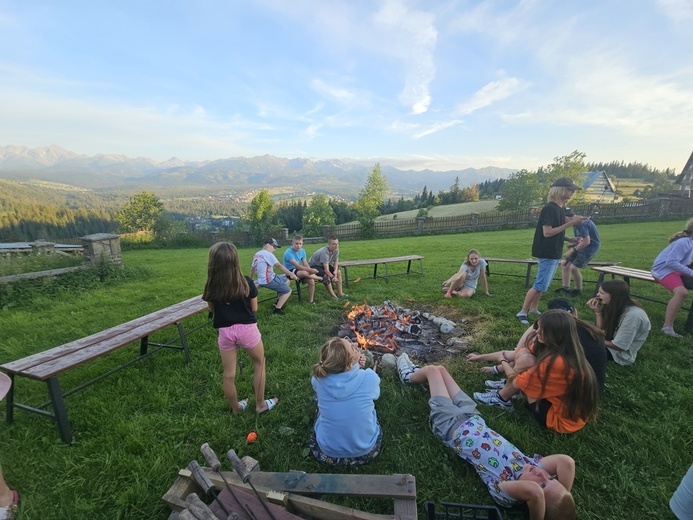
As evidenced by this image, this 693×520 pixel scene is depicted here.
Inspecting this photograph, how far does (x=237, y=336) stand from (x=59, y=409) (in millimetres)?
1653

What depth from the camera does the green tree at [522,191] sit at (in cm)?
3238

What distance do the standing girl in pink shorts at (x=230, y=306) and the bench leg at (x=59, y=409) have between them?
140cm

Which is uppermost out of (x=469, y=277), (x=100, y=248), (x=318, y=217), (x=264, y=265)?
(x=264, y=265)

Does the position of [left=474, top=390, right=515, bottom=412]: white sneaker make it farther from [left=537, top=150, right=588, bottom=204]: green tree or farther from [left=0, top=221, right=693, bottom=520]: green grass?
[left=537, top=150, right=588, bottom=204]: green tree

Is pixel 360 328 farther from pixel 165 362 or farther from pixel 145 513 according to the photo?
pixel 145 513

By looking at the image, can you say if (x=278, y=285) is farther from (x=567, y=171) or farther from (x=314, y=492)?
(x=567, y=171)

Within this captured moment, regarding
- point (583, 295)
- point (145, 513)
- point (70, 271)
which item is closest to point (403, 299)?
point (583, 295)

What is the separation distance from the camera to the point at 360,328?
16.4ft

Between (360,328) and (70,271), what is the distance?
301 inches

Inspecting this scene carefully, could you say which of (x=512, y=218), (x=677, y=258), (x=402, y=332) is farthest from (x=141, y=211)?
(x=677, y=258)

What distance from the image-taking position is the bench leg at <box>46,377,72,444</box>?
8.56 feet

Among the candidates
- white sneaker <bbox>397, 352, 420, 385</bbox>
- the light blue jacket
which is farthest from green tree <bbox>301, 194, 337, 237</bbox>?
white sneaker <bbox>397, 352, 420, 385</bbox>

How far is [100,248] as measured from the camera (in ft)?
27.1

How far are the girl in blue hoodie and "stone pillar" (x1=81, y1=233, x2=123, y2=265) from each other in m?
8.71
